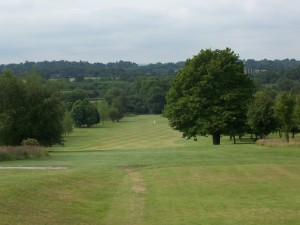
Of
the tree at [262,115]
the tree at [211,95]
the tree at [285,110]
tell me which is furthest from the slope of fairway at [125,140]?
the tree at [285,110]

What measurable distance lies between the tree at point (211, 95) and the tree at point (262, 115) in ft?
10.6

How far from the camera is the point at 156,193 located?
22062 millimetres

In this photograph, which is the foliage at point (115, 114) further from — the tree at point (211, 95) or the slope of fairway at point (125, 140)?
the tree at point (211, 95)

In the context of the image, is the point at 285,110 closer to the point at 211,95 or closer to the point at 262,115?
the point at 262,115

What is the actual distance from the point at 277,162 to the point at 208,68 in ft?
78.0

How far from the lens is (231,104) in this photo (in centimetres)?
5281

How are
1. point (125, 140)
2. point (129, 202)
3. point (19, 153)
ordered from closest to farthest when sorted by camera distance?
1. point (129, 202)
2. point (19, 153)
3. point (125, 140)

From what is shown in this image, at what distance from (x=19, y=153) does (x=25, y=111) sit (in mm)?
14048

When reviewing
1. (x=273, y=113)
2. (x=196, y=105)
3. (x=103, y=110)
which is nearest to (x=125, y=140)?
(x=273, y=113)

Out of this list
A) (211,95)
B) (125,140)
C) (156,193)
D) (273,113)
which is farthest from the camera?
(125,140)

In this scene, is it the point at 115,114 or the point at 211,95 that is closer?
the point at 211,95

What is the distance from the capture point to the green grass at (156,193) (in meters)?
17.3

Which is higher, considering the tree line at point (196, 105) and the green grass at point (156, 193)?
the tree line at point (196, 105)

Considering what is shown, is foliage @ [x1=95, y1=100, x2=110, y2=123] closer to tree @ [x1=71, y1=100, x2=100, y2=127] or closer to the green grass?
tree @ [x1=71, y1=100, x2=100, y2=127]
